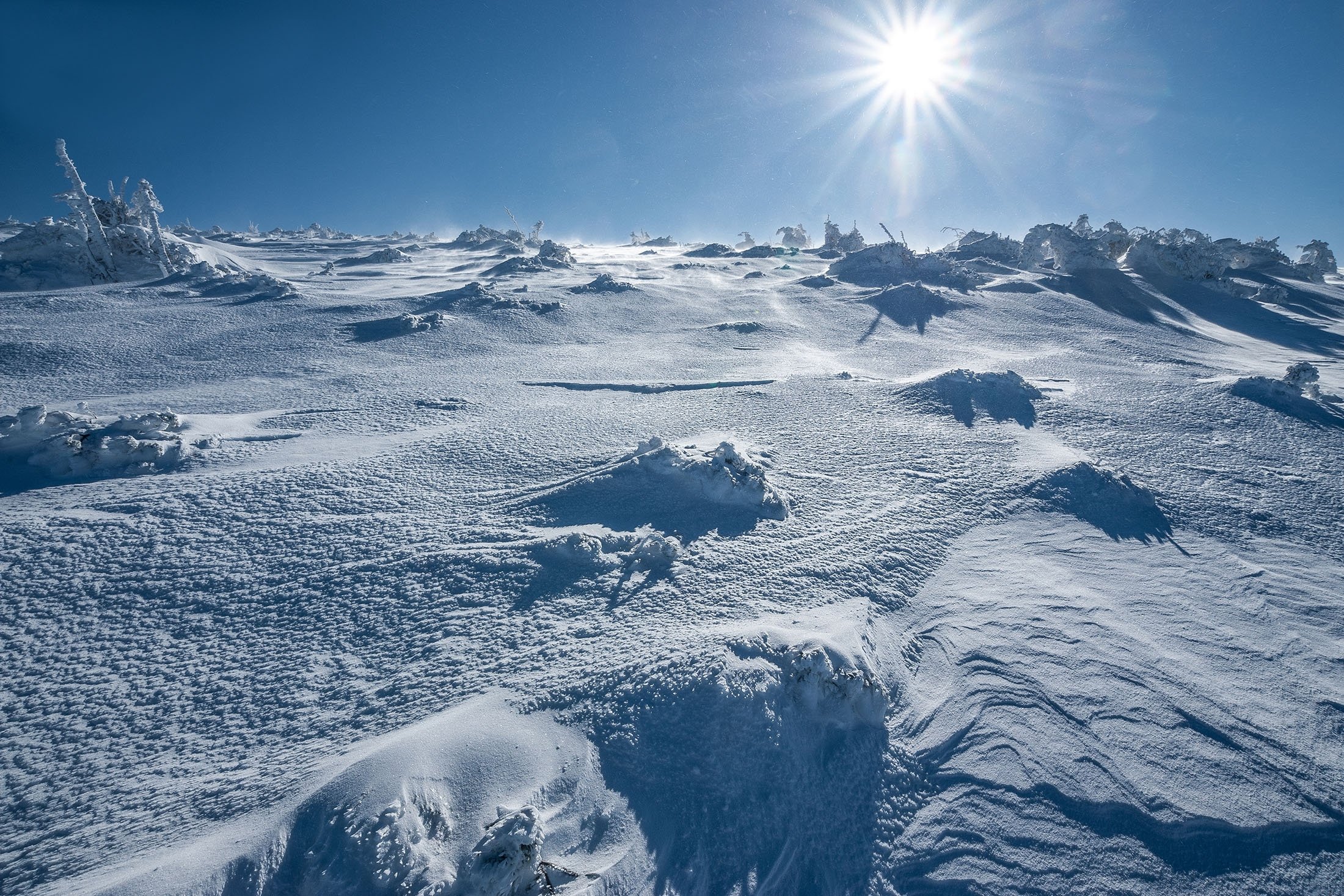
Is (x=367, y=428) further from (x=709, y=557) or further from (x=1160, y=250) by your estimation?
(x=1160, y=250)

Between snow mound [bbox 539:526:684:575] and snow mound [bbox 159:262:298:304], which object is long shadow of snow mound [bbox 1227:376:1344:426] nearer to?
snow mound [bbox 539:526:684:575]

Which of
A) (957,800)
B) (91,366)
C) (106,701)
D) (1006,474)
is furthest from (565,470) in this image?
(91,366)

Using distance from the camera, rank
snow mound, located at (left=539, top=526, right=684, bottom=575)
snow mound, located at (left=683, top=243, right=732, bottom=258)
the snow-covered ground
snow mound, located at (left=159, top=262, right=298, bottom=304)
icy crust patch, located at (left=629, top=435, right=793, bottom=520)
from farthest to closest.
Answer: snow mound, located at (left=683, top=243, right=732, bottom=258)
snow mound, located at (left=159, top=262, right=298, bottom=304)
icy crust patch, located at (left=629, top=435, right=793, bottom=520)
snow mound, located at (left=539, top=526, right=684, bottom=575)
the snow-covered ground

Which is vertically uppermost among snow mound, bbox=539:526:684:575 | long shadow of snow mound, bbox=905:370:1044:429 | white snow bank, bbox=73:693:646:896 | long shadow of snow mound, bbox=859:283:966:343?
long shadow of snow mound, bbox=859:283:966:343

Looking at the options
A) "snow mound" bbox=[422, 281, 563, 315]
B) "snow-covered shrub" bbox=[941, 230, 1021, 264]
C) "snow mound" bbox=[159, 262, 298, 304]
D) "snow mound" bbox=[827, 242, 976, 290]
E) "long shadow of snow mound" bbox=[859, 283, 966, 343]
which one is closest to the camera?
"snow mound" bbox=[422, 281, 563, 315]

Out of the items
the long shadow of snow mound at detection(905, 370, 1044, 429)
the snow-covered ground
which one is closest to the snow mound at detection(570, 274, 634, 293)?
the snow-covered ground

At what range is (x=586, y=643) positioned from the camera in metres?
2.44

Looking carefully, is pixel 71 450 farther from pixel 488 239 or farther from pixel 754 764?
Result: pixel 488 239

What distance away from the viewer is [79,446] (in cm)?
350

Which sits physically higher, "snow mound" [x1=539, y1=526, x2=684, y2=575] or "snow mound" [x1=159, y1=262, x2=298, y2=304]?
"snow mound" [x1=159, y1=262, x2=298, y2=304]

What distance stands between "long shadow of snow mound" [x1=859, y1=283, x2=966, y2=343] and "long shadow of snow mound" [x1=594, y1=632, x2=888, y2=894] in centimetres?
850

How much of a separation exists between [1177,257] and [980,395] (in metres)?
14.0

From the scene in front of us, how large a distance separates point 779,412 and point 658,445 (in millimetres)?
1814

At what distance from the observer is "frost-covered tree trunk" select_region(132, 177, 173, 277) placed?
12.8m
